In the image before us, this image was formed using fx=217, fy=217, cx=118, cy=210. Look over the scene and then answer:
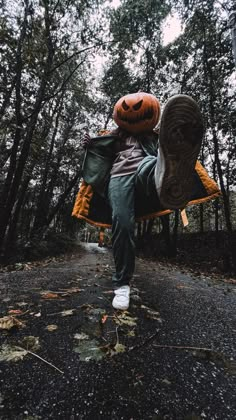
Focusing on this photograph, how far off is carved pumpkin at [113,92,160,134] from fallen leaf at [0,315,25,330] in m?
2.08

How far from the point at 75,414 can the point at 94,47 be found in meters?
8.73

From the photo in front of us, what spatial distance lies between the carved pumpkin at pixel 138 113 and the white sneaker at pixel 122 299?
5.49 feet

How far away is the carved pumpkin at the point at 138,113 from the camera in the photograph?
7.83ft

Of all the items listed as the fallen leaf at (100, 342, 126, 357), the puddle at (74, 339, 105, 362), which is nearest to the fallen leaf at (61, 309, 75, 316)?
the puddle at (74, 339, 105, 362)

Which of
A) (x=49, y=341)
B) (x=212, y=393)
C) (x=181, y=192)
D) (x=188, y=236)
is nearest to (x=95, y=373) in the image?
(x=49, y=341)

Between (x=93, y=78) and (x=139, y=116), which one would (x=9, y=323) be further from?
(x=93, y=78)

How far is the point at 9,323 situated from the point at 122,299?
0.82 m

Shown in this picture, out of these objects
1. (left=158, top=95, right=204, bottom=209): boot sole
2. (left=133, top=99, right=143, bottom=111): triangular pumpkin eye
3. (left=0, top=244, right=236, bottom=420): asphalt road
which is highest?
(left=133, top=99, right=143, bottom=111): triangular pumpkin eye

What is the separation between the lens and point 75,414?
74 cm

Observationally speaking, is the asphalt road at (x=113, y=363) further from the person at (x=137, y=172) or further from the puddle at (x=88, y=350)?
the person at (x=137, y=172)

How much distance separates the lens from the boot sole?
1443 millimetres

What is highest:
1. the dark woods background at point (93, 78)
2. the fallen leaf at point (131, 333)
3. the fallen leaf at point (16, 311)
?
the dark woods background at point (93, 78)

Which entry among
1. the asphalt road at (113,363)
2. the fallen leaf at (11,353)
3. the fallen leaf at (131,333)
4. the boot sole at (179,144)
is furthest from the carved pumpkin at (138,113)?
the fallen leaf at (11,353)

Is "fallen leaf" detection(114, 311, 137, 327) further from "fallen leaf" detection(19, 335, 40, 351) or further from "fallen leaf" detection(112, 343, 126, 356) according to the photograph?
"fallen leaf" detection(19, 335, 40, 351)
